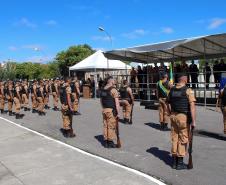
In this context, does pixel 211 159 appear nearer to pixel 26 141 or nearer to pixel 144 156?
pixel 144 156

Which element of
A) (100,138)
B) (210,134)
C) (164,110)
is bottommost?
(100,138)

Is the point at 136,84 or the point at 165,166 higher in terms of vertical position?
the point at 136,84

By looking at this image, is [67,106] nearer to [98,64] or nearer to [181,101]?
[181,101]

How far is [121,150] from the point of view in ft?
31.9

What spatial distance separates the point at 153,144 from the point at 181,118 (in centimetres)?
285

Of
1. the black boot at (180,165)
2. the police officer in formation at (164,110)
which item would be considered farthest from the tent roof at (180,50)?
the black boot at (180,165)

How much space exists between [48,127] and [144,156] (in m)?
6.92

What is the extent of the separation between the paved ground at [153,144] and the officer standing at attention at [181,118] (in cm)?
32

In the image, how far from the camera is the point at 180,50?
22.8 m

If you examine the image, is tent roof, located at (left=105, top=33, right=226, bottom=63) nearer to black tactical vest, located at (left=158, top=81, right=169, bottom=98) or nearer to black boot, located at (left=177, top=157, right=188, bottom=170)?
black tactical vest, located at (left=158, top=81, right=169, bottom=98)

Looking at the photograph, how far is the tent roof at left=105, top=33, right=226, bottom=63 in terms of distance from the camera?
18.1 metres

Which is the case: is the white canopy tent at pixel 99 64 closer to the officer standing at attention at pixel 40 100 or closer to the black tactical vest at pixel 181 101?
the officer standing at attention at pixel 40 100

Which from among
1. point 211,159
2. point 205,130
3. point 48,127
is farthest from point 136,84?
point 211,159

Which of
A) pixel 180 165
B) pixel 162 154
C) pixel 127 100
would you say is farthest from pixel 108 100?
pixel 127 100
